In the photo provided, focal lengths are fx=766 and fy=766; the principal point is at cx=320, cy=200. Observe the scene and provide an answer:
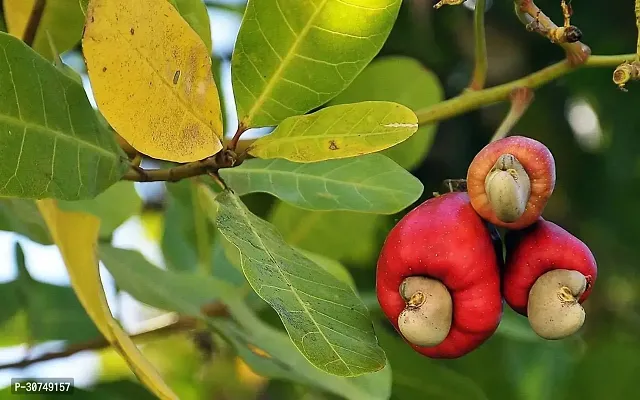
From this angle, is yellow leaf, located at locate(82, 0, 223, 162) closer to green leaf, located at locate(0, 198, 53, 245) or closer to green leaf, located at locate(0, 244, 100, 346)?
green leaf, located at locate(0, 198, 53, 245)

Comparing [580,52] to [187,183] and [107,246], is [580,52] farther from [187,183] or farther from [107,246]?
[187,183]

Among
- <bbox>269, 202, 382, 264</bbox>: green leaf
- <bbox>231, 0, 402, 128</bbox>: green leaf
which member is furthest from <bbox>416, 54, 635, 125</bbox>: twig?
<bbox>269, 202, 382, 264</bbox>: green leaf

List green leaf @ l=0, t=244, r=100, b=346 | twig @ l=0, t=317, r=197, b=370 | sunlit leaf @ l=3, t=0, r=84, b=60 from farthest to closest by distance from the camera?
green leaf @ l=0, t=244, r=100, b=346
twig @ l=0, t=317, r=197, b=370
sunlit leaf @ l=3, t=0, r=84, b=60

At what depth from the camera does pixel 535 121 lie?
1.51 meters

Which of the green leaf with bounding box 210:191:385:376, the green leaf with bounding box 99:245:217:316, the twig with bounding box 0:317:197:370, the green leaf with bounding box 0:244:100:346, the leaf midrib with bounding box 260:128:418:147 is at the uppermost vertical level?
the leaf midrib with bounding box 260:128:418:147

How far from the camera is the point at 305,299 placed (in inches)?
21.9

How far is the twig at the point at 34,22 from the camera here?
71 centimetres

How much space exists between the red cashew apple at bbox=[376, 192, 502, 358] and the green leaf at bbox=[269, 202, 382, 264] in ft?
1.84

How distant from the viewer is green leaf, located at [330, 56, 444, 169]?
1062mm

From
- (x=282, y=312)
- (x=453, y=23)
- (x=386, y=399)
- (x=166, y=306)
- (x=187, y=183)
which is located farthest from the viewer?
(x=453, y=23)

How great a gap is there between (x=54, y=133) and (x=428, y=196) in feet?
3.08

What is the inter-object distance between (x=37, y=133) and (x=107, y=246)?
0.43 m

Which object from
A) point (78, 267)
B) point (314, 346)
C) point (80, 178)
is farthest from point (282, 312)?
point (78, 267)

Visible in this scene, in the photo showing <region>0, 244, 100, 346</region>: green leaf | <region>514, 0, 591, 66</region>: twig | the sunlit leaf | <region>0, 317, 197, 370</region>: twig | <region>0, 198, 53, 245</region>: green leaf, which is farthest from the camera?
<region>0, 244, 100, 346</region>: green leaf
